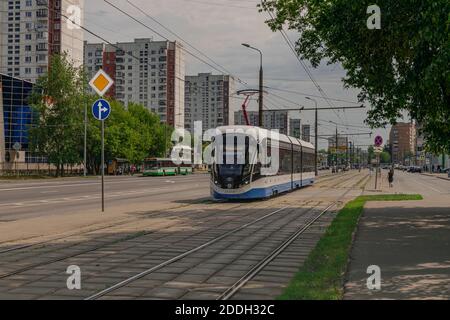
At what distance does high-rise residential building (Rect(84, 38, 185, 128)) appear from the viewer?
458 ft

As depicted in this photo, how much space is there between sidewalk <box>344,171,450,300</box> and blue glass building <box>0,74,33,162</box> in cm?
7171

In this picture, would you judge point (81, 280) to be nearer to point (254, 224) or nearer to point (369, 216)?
point (254, 224)

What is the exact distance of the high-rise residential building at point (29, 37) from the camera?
108 m

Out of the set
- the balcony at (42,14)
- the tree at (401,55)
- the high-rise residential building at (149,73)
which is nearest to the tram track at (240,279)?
the tree at (401,55)

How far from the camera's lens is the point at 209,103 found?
172125 millimetres

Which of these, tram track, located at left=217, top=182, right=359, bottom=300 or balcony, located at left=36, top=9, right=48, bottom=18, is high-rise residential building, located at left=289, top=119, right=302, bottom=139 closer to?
tram track, located at left=217, top=182, right=359, bottom=300

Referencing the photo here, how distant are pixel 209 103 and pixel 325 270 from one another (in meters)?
164

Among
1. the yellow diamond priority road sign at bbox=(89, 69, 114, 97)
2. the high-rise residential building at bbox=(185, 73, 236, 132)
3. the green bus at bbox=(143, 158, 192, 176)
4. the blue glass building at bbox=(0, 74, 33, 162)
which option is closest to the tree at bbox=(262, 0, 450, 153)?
the yellow diamond priority road sign at bbox=(89, 69, 114, 97)

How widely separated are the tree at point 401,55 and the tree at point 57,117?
5365 centimetres

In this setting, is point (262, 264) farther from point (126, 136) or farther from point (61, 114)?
point (126, 136)

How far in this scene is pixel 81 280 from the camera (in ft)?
27.2

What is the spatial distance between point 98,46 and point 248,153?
132 meters

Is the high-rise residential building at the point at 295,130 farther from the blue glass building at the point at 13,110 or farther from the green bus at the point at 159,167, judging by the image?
the blue glass building at the point at 13,110
